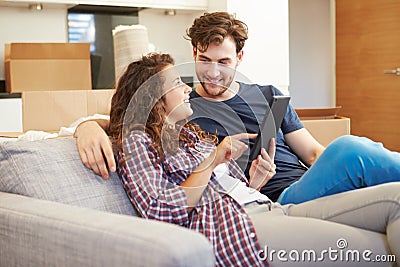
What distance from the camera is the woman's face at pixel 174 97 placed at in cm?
167

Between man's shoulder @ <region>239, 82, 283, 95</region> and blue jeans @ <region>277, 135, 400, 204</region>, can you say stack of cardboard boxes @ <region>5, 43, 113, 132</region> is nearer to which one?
man's shoulder @ <region>239, 82, 283, 95</region>

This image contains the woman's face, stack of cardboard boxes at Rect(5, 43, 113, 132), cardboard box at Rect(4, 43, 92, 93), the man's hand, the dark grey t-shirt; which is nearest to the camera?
the woman's face

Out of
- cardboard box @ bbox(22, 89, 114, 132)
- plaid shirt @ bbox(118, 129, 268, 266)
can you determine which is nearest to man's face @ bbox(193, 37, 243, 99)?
plaid shirt @ bbox(118, 129, 268, 266)

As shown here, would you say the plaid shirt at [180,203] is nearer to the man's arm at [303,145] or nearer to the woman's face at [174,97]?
the woman's face at [174,97]

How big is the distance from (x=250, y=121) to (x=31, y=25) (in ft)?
7.56

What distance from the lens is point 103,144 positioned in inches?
60.9

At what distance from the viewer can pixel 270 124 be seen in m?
1.93

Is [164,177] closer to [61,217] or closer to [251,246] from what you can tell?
[251,246]

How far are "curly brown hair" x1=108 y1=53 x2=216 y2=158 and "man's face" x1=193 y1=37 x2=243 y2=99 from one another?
12.7 inches

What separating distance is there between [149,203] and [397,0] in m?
4.13

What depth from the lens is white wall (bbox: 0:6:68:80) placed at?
3.84m

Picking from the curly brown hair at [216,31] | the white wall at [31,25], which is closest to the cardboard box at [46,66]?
the white wall at [31,25]

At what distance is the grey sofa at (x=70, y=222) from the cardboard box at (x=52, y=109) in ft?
3.06

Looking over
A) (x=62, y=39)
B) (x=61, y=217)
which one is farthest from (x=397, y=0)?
(x=61, y=217)
